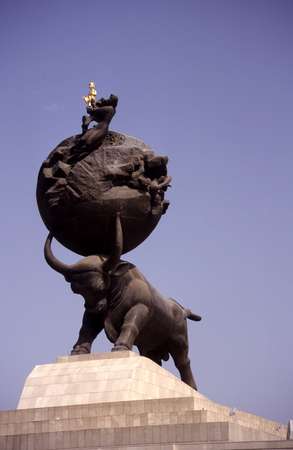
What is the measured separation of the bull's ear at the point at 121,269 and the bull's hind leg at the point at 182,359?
285cm

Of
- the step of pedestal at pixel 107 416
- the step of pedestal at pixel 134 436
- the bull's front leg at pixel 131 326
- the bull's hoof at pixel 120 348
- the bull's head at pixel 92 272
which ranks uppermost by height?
the bull's head at pixel 92 272

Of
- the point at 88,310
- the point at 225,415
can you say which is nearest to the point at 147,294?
the point at 88,310

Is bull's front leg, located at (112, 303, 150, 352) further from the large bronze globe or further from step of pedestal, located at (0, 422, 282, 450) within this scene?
step of pedestal, located at (0, 422, 282, 450)

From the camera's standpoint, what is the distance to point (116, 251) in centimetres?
2697

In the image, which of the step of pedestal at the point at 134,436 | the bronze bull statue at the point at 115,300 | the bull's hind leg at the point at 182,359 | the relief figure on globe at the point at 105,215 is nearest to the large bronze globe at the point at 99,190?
the relief figure on globe at the point at 105,215

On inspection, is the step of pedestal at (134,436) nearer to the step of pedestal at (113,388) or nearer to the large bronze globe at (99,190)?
the step of pedestal at (113,388)

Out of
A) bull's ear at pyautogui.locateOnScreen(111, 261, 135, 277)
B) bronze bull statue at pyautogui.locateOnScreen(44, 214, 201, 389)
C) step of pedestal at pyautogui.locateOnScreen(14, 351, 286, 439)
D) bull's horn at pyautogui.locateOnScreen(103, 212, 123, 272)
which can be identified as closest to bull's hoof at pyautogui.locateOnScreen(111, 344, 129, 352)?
bronze bull statue at pyautogui.locateOnScreen(44, 214, 201, 389)

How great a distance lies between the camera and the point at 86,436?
24.1 meters

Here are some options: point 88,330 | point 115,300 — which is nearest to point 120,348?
point 115,300

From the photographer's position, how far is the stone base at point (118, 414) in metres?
23.3

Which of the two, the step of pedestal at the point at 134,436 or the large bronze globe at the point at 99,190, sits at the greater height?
the large bronze globe at the point at 99,190

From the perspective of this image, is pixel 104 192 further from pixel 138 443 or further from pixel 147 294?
pixel 138 443

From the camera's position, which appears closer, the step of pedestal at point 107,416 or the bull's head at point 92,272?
the step of pedestal at point 107,416

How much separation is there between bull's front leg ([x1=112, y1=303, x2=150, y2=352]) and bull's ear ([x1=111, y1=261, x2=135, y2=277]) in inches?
32.3
